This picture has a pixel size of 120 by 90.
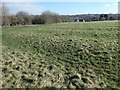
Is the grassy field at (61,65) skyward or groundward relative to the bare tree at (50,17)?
groundward

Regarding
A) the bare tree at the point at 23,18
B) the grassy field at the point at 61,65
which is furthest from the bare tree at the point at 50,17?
the grassy field at the point at 61,65

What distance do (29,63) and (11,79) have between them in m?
2.61

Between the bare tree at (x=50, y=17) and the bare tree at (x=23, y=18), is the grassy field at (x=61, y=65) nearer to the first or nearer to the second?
the bare tree at (x=23, y=18)

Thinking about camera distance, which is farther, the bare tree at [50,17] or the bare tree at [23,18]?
the bare tree at [50,17]

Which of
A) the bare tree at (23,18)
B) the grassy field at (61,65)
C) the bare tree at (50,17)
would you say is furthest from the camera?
the bare tree at (50,17)

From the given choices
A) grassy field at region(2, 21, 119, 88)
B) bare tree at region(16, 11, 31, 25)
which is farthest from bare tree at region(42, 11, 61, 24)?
grassy field at region(2, 21, 119, 88)

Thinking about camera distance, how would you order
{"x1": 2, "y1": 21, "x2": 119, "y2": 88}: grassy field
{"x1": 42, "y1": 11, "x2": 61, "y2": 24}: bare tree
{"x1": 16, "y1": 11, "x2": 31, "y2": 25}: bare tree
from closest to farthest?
{"x1": 2, "y1": 21, "x2": 119, "y2": 88}: grassy field, {"x1": 16, "y1": 11, "x2": 31, "y2": 25}: bare tree, {"x1": 42, "y1": 11, "x2": 61, "y2": 24}: bare tree

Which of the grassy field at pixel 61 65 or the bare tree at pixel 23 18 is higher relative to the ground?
the bare tree at pixel 23 18

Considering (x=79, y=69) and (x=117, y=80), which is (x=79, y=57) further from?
(x=117, y=80)

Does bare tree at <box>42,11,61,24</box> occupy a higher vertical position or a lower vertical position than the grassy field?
higher

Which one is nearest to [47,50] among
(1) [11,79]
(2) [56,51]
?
(2) [56,51]

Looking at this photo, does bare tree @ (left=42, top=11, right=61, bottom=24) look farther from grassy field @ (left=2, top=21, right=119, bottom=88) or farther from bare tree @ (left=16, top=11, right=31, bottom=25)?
grassy field @ (left=2, top=21, right=119, bottom=88)

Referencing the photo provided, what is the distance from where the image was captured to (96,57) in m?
14.5

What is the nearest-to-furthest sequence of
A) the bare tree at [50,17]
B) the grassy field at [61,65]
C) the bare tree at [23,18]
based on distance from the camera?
the grassy field at [61,65] → the bare tree at [23,18] → the bare tree at [50,17]
